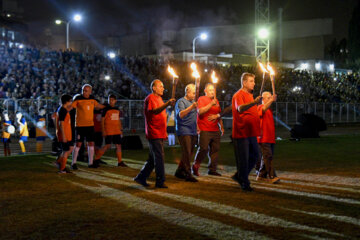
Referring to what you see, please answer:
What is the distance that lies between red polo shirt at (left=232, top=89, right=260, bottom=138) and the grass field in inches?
37.1

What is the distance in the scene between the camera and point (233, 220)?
542 cm

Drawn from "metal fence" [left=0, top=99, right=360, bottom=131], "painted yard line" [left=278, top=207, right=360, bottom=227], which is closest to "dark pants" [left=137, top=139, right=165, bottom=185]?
"painted yard line" [left=278, top=207, right=360, bottom=227]

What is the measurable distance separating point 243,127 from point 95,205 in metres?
2.65

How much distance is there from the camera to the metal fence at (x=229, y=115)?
23094 millimetres

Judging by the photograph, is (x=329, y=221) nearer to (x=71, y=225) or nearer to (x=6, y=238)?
(x=71, y=225)

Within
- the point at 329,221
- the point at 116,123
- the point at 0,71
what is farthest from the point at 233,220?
the point at 0,71

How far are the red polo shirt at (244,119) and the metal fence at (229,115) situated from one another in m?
16.9

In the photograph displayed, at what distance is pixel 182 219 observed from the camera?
18.0 ft

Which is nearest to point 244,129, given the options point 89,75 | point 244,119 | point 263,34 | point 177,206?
point 244,119

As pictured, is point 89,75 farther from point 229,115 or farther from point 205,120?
point 205,120

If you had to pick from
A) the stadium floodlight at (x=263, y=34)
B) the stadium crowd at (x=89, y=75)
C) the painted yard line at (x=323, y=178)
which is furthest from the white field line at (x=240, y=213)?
the stadium floodlight at (x=263, y=34)

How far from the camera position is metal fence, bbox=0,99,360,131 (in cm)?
2309

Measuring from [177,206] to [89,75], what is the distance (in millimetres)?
21916

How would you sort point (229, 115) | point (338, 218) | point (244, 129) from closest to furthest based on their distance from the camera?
point (338, 218), point (244, 129), point (229, 115)
